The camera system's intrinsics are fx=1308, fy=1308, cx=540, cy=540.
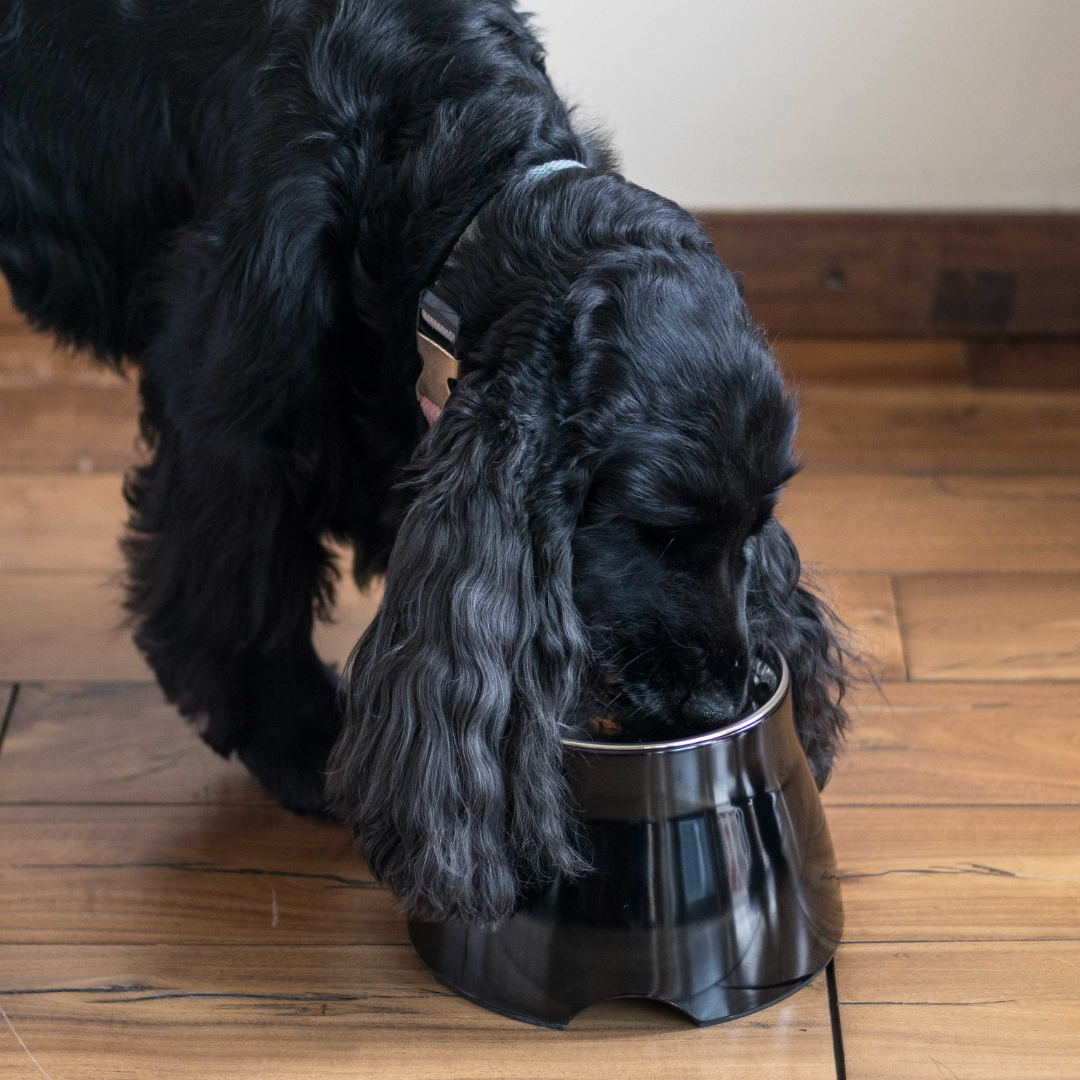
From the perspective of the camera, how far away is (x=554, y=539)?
1.01 m

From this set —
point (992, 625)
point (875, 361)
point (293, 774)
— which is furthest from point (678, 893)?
point (875, 361)

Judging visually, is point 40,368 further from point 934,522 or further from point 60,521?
point 934,522

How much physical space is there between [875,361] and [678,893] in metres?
1.37

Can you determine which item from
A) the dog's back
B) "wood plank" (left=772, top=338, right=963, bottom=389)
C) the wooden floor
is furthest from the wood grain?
"wood plank" (left=772, top=338, right=963, bottom=389)

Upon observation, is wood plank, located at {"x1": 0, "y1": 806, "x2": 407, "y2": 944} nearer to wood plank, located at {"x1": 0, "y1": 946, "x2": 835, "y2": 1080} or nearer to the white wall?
wood plank, located at {"x1": 0, "y1": 946, "x2": 835, "y2": 1080}

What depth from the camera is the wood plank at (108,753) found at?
1406 millimetres

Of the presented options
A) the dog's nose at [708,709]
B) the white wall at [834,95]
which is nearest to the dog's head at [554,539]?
the dog's nose at [708,709]

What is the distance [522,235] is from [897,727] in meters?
0.75

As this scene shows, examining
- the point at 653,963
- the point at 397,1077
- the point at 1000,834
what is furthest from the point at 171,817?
the point at 1000,834

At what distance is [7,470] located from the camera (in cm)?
194

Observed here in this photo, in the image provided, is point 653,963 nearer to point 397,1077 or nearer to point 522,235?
point 397,1077

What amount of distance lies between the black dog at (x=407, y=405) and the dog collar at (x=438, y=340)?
0.05 feet

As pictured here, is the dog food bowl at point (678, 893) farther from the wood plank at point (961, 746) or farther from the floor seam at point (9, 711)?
the floor seam at point (9, 711)

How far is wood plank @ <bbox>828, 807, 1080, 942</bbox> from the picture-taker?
48.4 inches
